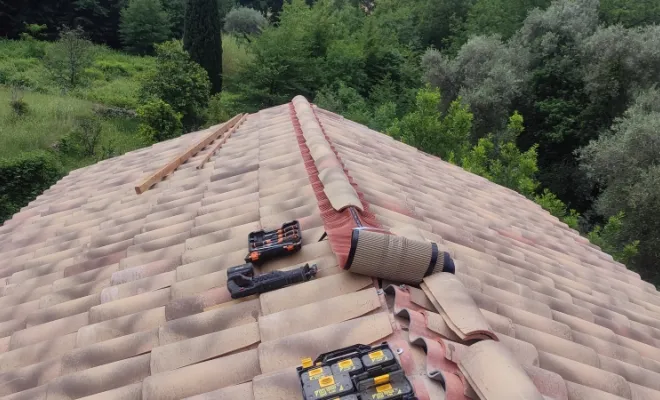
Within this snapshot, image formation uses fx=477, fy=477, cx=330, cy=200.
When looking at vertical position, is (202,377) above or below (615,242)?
above

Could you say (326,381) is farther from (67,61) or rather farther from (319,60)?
(67,61)

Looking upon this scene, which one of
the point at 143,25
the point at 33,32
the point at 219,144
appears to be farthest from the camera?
the point at 143,25

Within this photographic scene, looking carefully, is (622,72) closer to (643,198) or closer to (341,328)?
(643,198)

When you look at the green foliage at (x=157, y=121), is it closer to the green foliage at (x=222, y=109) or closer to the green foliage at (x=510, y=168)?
the green foliage at (x=222, y=109)

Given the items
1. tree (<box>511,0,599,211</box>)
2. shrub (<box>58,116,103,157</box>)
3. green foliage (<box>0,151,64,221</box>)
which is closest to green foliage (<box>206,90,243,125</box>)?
shrub (<box>58,116,103,157</box>)

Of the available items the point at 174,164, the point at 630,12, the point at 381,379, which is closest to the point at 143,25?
the point at 630,12

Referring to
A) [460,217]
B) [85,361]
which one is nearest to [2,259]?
[85,361]

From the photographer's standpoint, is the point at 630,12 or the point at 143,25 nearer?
the point at 630,12

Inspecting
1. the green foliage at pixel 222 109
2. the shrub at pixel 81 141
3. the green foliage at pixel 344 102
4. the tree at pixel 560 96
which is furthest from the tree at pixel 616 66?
the shrub at pixel 81 141
